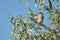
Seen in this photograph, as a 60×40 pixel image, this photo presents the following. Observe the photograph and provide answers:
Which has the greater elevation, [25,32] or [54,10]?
[54,10]

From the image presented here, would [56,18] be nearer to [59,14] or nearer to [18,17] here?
[59,14]

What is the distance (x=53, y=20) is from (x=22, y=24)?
2.25 ft

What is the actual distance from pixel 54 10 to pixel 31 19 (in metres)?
0.58

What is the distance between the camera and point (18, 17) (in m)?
4.64

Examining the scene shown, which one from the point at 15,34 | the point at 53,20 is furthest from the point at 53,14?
the point at 15,34

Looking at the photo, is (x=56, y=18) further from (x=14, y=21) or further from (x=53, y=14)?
(x=14, y=21)

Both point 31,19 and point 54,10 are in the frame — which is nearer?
point 31,19

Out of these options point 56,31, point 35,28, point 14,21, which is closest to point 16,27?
point 14,21

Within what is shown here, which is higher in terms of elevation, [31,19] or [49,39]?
[31,19]

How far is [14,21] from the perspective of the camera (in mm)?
4625

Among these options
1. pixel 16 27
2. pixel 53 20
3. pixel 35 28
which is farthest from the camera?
pixel 53 20

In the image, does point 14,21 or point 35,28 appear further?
point 14,21

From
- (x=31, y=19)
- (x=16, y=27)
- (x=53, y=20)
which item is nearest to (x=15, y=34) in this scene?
(x=16, y=27)

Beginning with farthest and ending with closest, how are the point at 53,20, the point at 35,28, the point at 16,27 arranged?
the point at 53,20
the point at 16,27
the point at 35,28
